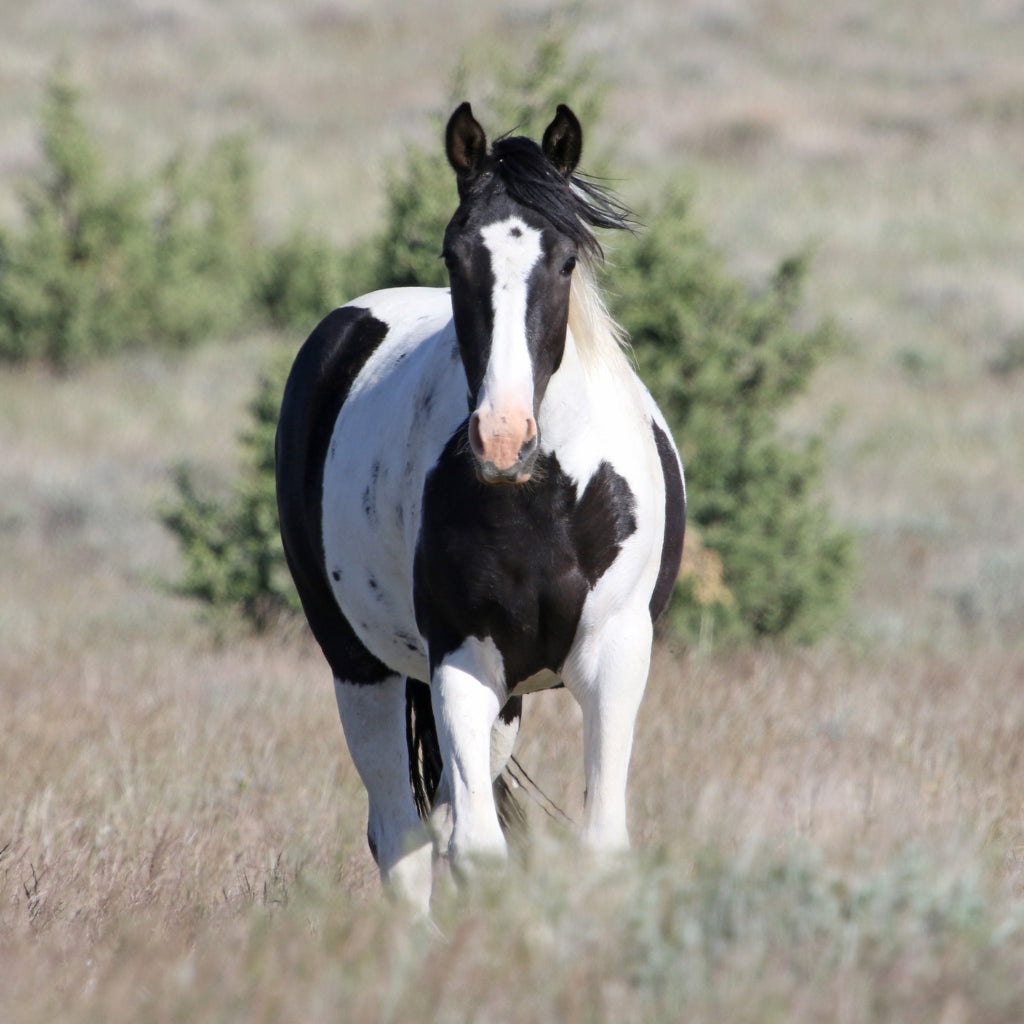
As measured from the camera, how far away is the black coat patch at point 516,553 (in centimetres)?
359

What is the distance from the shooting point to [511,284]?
337cm

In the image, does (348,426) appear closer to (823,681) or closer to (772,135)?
(823,681)

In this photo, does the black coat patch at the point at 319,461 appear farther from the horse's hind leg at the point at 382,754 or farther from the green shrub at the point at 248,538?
the green shrub at the point at 248,538

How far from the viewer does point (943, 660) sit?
852 cm

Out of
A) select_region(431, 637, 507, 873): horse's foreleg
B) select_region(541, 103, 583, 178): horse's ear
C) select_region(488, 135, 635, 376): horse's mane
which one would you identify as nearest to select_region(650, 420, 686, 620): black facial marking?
select_region(488, 135, 635, 376): horse's mane

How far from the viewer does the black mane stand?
3486 millimetres

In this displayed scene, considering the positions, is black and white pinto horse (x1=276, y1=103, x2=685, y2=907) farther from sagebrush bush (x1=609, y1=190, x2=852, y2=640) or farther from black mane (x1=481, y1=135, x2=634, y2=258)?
sagebrush bush (x1=609, y1=190, x2=852, y2=640)

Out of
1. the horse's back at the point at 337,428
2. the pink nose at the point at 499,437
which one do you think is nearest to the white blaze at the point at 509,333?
the pink nose at the point at 499,437

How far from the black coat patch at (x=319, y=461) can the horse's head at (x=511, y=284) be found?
4.05 ft

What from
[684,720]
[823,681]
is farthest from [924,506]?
[684,720]

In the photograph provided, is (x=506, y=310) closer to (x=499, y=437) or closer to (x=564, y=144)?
(x=499, y=437)

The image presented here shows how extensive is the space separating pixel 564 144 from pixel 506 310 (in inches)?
25.1

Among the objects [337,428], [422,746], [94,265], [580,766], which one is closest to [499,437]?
[337,428]

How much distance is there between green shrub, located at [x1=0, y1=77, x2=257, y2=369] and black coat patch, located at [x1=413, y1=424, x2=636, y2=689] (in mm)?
15078
